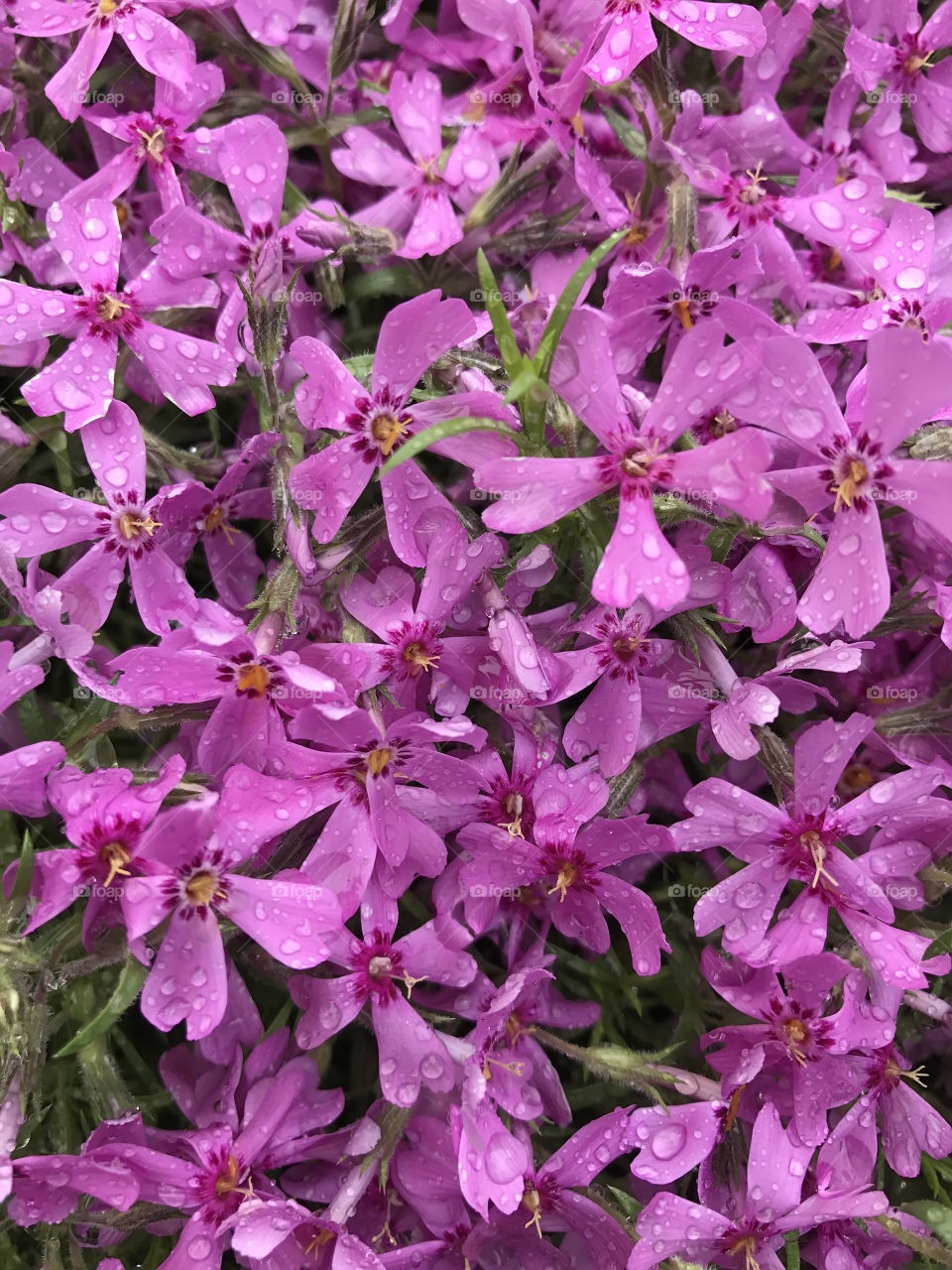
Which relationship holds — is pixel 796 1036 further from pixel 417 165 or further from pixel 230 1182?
pixel 417 165

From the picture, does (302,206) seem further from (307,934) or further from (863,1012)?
(863,1012)

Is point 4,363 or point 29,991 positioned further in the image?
point 4,363

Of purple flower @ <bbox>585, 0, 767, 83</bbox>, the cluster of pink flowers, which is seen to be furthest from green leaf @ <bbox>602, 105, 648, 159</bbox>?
purple flower @ <bbox>585, 0, 767, 83</bbox>

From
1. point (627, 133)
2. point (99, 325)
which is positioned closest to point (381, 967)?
point (99, 325)

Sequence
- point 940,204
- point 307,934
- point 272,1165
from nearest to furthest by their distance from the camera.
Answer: point 307,934 → point 272,1165 → point 940,204

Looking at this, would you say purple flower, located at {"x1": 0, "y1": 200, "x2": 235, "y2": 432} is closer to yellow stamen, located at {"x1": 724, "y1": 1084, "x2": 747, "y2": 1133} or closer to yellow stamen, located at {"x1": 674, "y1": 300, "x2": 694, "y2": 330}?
yellow stamen, located at {"x1": 674, "y1": 300, "x2": 694, "y2": 330}

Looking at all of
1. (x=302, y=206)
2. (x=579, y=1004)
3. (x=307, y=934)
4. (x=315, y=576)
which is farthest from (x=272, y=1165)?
(x=302, y=206)
